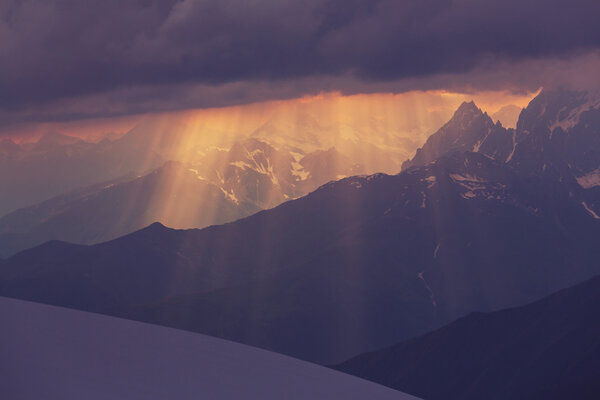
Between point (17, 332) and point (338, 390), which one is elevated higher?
point (17, 332)

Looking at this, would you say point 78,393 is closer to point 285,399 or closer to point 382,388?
point 285,399

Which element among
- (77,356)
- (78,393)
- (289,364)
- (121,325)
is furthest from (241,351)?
(78,393)

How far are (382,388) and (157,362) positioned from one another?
8.47 meters

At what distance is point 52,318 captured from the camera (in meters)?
26.2

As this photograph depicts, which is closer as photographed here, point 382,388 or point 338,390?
point 338,390

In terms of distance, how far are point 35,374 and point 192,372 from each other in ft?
16.8

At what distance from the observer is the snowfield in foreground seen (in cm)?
1927

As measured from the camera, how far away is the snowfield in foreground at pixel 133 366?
19266 mm

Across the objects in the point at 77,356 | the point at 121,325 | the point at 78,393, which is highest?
the point at 121,325

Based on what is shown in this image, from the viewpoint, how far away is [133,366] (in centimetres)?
2184

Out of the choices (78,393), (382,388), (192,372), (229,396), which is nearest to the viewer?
(78,393)

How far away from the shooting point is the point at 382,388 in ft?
83.9

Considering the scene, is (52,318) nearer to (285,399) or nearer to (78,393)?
(78,393)

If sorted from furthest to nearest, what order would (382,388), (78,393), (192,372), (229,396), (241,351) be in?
(241,351) → (382,388) → (192,372) → (229,396) → (78,393)
